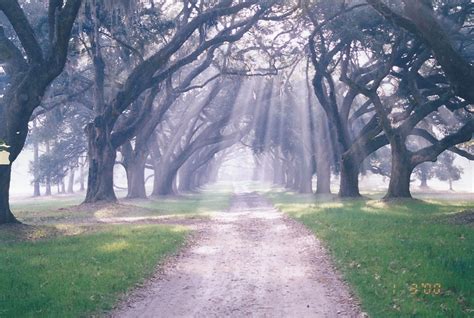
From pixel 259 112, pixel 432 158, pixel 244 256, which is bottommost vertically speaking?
pixel 244 256

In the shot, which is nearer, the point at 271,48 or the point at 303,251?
the point at 303,251

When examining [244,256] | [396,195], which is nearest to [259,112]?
[396,195]

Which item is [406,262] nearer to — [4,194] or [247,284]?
[247,284]

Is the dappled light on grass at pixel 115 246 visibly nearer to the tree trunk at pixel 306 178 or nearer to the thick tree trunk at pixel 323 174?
the thick tree trunk at pixel 323 174

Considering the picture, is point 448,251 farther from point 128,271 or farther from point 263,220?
point 263,220

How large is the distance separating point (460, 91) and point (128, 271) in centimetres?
1030

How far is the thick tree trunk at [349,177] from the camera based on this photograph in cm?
2883

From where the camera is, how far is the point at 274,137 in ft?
156

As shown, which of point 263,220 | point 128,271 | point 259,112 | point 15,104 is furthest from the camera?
point 259,112

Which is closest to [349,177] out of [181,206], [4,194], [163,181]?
[181,206]

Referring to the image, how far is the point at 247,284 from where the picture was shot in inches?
379

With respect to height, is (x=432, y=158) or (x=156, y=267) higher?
(x=432, y=158)

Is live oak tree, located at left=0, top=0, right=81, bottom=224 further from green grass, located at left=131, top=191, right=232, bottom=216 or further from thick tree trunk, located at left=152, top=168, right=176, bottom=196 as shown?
thick tree trunk, located at left=152, top=168, right=176, bottom=196
